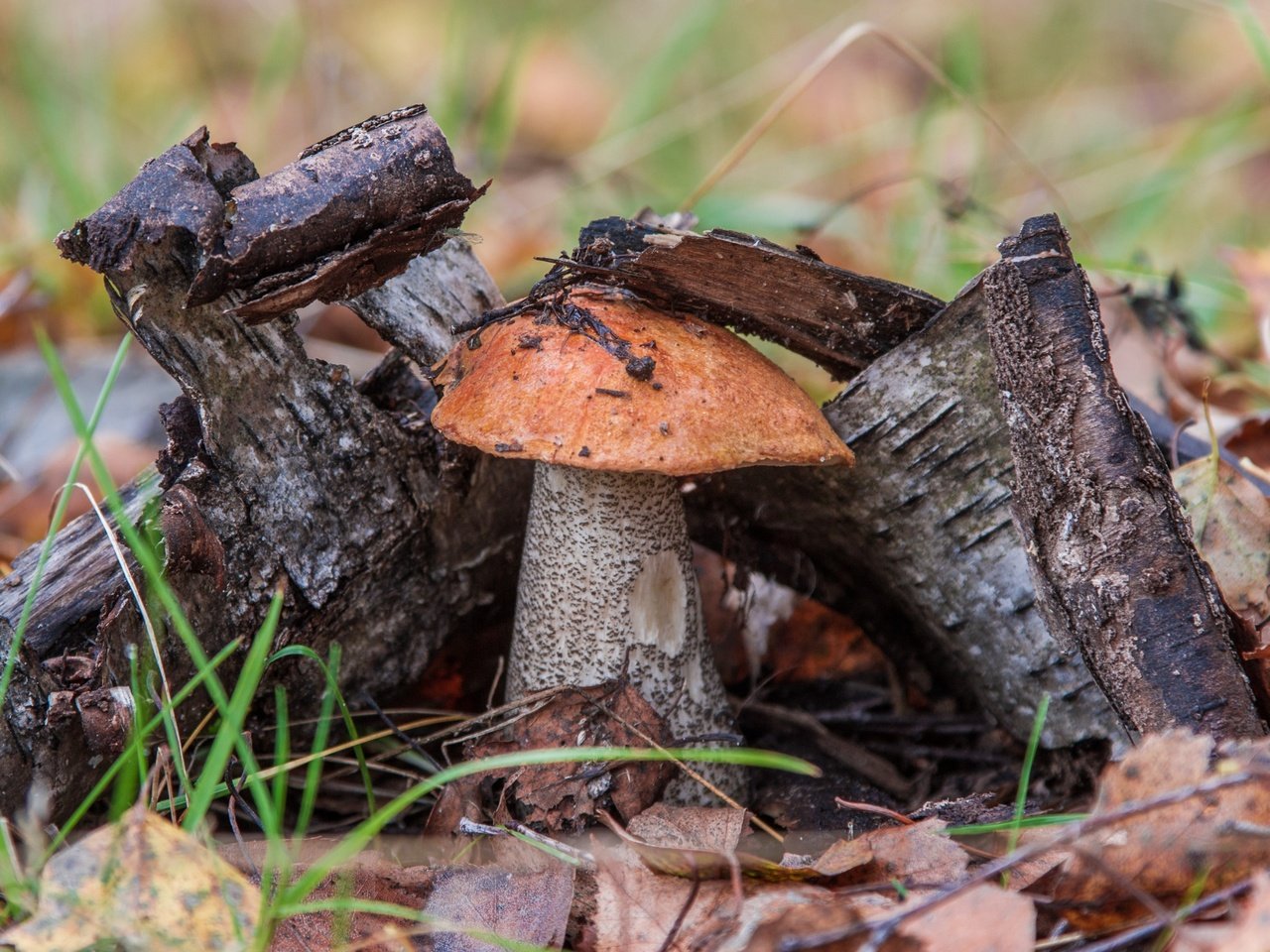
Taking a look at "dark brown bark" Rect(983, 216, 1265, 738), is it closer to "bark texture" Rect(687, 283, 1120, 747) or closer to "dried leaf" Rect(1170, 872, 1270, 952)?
"bark texture" Rect(687, 283, 1120, 747)

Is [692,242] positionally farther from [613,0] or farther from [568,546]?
[613,0]

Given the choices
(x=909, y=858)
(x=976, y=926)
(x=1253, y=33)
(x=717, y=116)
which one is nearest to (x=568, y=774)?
(x=909, y=858)

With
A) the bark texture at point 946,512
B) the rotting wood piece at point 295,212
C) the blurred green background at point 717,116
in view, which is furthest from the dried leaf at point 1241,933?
the blurred green background at point 717,116

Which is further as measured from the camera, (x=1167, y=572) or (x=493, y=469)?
(x=493, y=469)

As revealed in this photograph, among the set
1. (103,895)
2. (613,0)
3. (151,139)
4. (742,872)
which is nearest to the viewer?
(103,895)

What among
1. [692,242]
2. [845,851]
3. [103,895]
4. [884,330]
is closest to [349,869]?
[103,895]

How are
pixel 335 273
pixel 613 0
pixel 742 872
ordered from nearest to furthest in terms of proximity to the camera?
pixel 742 872
pixel 335 273
pixel 613 0

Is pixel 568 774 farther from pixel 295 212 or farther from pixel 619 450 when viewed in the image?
pixel 295 212
